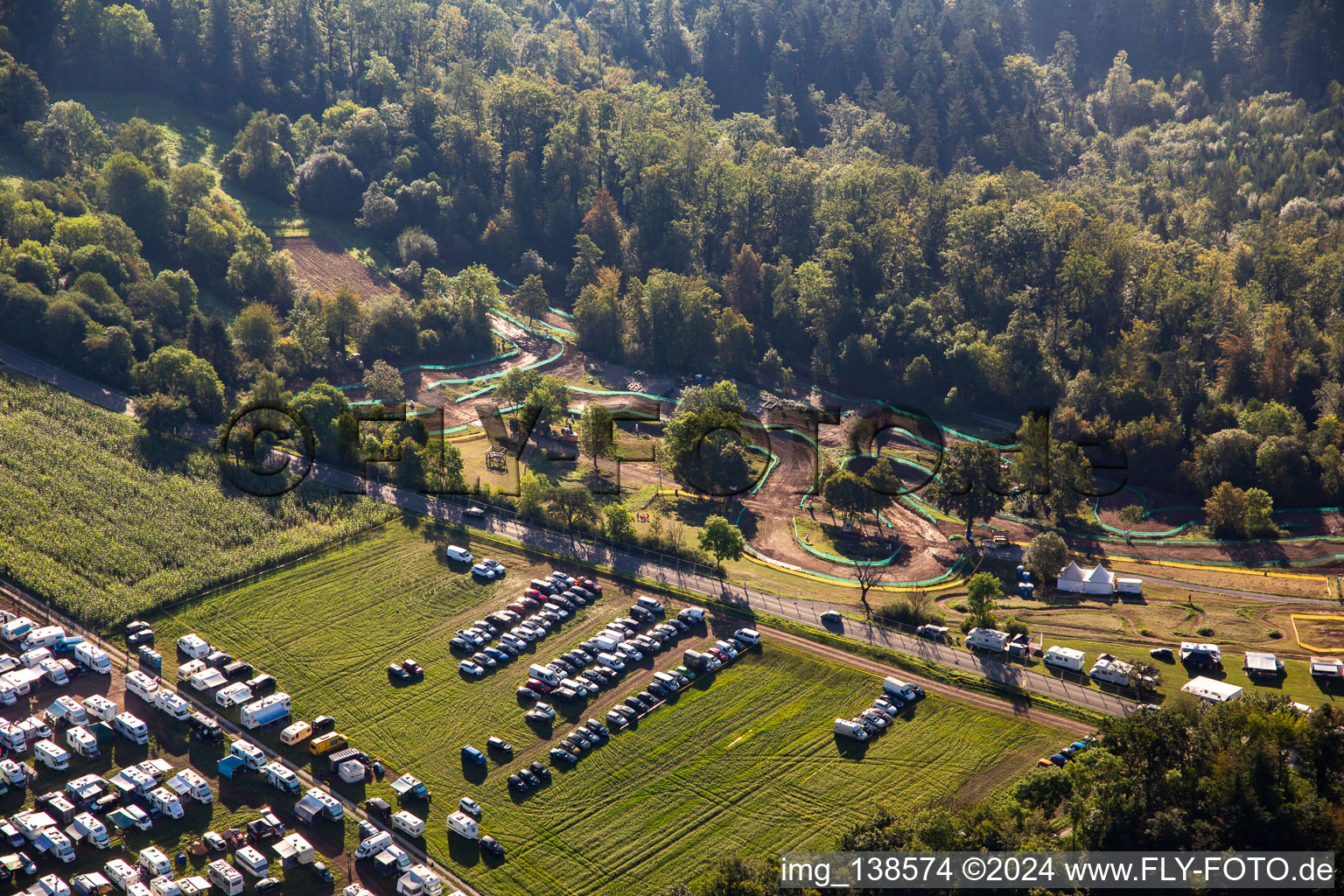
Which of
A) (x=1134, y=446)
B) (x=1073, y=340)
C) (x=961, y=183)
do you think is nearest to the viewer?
(x=1134, y=446)

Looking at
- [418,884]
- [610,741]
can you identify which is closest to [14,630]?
[418,884]

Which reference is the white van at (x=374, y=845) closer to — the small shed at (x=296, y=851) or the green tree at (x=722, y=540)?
the small shed at (x=296, y=851)

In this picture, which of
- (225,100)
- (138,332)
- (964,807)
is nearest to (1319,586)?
(964,807)

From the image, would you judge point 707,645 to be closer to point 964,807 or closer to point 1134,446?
point 964,807

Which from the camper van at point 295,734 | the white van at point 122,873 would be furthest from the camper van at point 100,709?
the white van at point 122,873

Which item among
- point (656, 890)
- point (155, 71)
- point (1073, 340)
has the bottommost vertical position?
point (656, 890)

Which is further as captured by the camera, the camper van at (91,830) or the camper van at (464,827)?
the camper van at (464,827)

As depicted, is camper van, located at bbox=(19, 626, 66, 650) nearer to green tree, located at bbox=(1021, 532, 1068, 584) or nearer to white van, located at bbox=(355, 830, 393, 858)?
white van, located at bbox=(355, 830, 393, 858)

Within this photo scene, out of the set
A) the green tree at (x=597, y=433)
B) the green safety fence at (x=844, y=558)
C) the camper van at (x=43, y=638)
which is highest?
the green tree at (x=597, y=433)
